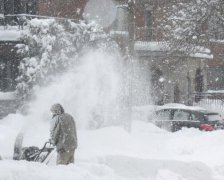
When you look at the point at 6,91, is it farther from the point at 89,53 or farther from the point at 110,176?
the point at 110,176

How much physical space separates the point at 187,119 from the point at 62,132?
32.3ft

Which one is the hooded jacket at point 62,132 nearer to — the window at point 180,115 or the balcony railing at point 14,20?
the window at point 180,115

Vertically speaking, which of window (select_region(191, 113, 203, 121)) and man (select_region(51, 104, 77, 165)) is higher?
man (select_region(51, 104, 77, 165))

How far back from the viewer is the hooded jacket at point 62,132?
11266 millimetres

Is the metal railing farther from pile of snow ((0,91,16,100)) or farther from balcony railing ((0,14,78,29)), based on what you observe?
pile of snow ((0,91,16,100))

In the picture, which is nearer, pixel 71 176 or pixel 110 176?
pixel 71 176

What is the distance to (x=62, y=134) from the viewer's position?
Result: 11289 millimetres

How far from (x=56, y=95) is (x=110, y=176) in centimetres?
1330

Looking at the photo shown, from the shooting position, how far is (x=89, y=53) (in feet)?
73.3

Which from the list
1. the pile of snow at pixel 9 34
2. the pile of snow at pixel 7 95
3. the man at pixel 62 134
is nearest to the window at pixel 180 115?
the pile of snow at pixel 7 95

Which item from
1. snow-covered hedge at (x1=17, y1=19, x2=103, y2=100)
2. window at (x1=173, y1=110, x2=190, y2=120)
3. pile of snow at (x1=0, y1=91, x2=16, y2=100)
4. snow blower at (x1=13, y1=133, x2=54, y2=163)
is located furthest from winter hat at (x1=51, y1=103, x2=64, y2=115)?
pile of snow at (x1=0, y1=91, x2=16, y2=100)

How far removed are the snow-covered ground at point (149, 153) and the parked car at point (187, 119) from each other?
21.5 inches

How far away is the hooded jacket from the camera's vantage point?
11266mm

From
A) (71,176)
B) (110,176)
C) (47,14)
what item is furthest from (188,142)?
(47,14)
